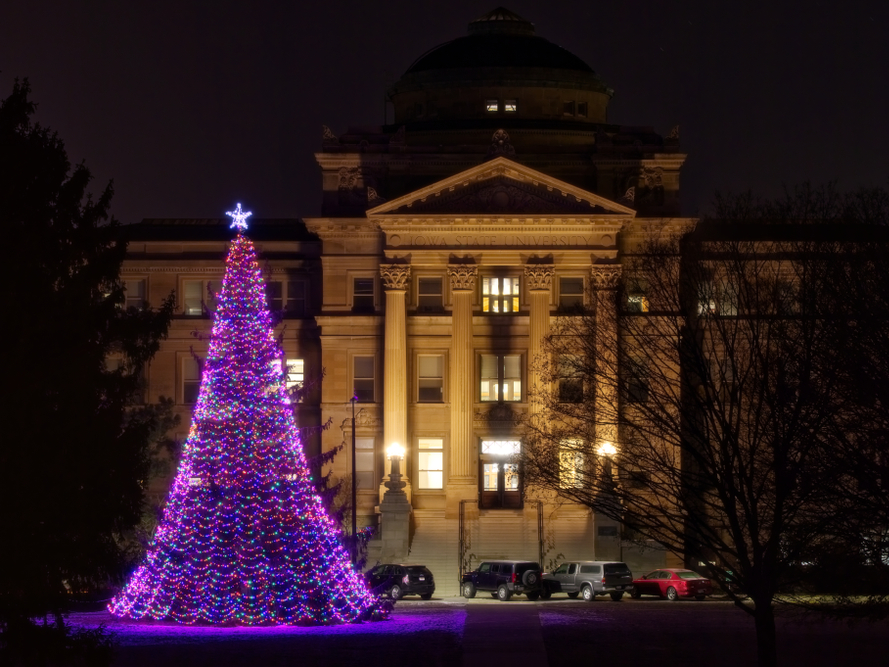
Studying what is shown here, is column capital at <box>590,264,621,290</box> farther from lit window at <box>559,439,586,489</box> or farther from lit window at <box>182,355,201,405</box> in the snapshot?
lit window at <box>559,439,586,489</box>

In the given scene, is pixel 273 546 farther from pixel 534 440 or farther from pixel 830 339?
pixel 830 339

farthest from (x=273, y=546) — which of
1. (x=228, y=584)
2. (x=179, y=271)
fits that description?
(x=179, y=271)

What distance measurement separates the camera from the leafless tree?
35844mm

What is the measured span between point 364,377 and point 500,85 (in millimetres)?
20469

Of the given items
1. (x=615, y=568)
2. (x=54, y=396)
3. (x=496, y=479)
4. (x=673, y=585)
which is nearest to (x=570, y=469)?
(x=54, y=396)

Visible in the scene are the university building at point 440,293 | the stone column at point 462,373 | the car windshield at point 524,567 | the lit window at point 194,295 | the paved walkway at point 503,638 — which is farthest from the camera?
the lit window at point 194,295

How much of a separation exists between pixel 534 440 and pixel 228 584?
30.5ft

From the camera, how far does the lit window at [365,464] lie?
80500 millimetres

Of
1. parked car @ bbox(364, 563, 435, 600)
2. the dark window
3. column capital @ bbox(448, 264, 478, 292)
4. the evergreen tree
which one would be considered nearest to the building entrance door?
column capital @ bbox(448, 264, 478, 292)

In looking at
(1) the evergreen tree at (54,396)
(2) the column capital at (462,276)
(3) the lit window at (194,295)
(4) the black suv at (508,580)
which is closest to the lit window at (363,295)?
(2) the column capital at (462,276)

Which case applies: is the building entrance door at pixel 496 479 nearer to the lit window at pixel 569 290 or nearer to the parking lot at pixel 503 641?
the lit window at pixel 569 290

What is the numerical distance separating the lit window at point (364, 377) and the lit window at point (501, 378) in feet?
18.5

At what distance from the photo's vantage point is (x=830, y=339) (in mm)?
35688

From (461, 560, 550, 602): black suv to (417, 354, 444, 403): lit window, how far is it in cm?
1863
